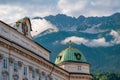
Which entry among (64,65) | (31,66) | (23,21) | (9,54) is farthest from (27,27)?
(64,65)

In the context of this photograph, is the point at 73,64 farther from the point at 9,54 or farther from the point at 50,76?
the point at 9,54

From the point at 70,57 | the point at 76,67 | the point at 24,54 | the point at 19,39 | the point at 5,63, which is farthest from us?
the point at 70,57

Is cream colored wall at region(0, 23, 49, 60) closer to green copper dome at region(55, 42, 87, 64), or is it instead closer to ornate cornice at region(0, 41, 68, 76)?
ornate cornice at region(0, 41, 68, 76)

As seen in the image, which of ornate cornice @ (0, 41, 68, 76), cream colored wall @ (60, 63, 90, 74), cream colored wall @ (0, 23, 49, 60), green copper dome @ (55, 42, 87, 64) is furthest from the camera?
green copper dome @ (55, 42, 87, 64)

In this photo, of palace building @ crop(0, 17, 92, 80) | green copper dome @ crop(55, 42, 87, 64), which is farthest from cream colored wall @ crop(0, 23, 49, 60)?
green copper dome @ crop(55, 42, 87, 64)

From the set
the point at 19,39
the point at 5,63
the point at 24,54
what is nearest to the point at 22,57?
the point at 24,54

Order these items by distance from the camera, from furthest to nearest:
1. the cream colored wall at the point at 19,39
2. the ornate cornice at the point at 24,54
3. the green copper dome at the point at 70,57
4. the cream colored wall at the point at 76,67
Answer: the green copper dome at the point at 70,57 → the cream colored wall at the point at 76,67 → the cream colored wall at the point at 19,39 → the ornate cornice at the point at 24,54

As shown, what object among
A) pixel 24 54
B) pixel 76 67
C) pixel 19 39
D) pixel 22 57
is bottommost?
pixel 22 57

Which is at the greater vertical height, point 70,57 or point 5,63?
point 70,57

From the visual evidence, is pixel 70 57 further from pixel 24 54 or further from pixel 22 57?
pixel 22 57

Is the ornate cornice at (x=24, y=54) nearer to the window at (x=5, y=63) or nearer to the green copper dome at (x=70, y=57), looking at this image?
the window at (x=5, y=63)

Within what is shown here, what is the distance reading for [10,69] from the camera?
208ft

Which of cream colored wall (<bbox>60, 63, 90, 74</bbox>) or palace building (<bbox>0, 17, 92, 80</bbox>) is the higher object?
cream colored wall (<bbox>60, 63, 90, 74</bbox>)

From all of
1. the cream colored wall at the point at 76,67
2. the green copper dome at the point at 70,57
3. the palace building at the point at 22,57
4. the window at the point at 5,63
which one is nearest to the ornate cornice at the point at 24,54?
the palace building at the point at 22,57
